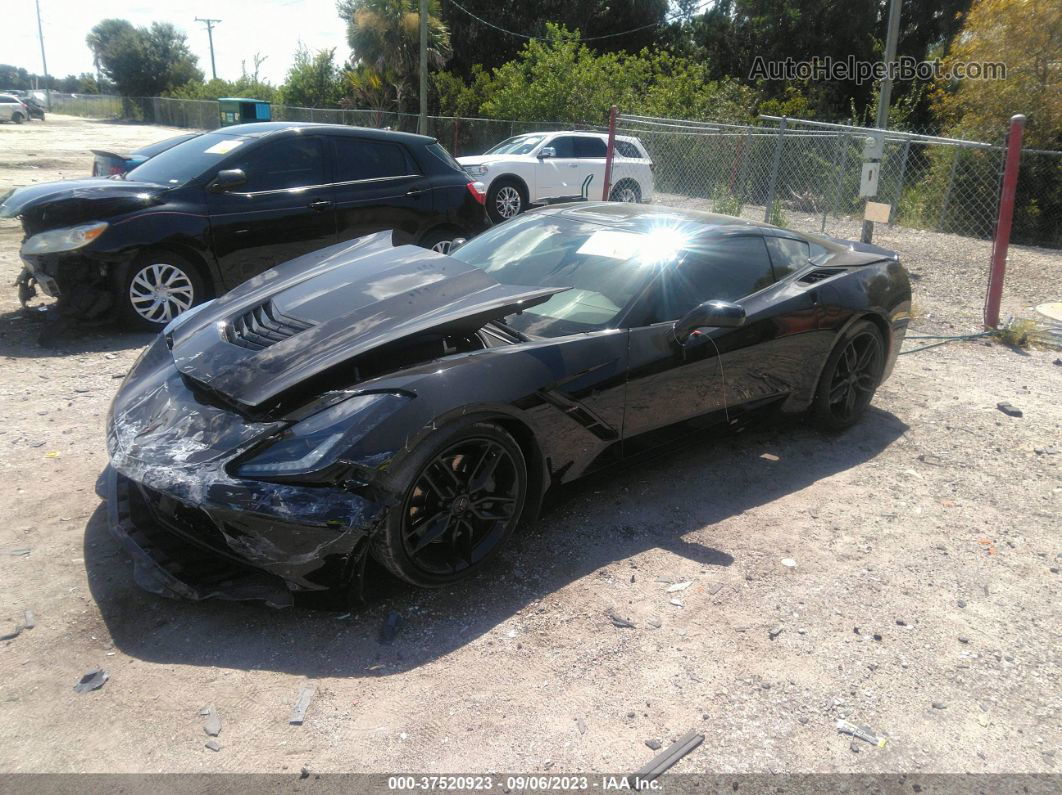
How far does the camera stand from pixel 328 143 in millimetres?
7379

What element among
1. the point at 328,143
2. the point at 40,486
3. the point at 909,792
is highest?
the point at 328,143

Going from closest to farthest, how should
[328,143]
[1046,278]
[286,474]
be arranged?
[286,474], [328,143], [1046,278]

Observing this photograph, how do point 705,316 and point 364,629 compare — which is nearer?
point 364,629

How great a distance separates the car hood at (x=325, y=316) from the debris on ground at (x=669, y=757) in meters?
1.74

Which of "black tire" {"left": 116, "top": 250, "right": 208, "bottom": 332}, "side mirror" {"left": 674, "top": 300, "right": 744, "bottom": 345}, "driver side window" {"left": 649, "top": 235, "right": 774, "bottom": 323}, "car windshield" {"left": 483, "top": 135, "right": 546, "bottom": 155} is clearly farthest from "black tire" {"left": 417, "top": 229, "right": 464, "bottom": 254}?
"car windshield" {"left": 483, "top": 135, "right": 546, "bottom": 155}

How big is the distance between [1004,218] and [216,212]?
22.7 ft

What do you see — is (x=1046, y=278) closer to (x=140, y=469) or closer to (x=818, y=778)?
(x=818, y=778)

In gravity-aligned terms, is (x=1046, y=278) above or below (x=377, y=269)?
below

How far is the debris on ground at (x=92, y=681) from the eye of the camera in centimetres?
270

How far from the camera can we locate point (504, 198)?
14367mm

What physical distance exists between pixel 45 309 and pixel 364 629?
17.1ft

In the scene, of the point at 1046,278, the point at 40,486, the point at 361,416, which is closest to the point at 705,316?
the point at 361,416

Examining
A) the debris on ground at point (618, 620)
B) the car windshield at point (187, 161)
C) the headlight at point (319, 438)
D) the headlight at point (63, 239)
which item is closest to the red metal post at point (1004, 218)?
the debris on ground at point (618, 620)

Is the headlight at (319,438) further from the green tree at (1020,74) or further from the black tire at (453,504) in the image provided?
the green tree at (1020,74)
